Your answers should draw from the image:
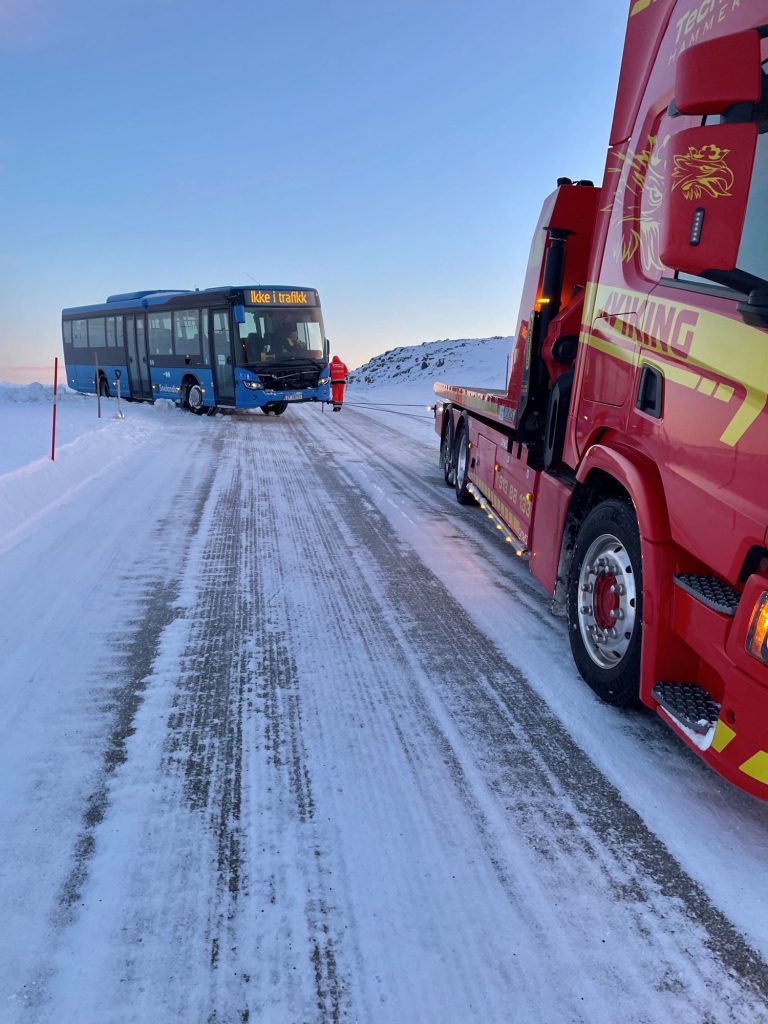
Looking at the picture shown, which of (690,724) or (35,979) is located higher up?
(690,724)

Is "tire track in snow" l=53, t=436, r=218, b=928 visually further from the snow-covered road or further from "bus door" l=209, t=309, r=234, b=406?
"bus door" l=209, t=309, r=234, b=406

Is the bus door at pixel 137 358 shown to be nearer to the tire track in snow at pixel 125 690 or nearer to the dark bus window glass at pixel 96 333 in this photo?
the dark bus window glass at pixel 96 333

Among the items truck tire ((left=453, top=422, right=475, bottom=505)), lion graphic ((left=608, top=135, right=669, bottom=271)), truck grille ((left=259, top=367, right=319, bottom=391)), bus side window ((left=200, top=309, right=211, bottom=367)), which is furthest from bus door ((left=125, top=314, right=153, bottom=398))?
lion graphic ((left=608, top=135, right=669, bottom=271))

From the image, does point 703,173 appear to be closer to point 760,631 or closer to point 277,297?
point 760,631

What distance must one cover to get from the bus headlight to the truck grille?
14.5m

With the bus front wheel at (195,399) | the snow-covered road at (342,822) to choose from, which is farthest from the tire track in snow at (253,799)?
the bus front wheel at (195,399)

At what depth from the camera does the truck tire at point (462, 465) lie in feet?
25.3

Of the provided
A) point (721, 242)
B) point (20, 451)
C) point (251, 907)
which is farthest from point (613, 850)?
point (20, 451)

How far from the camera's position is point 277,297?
1566 centimetres

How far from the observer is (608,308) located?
11.2 ft

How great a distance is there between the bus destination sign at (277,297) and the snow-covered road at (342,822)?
11793mm

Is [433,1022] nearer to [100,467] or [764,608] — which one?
[764,608]

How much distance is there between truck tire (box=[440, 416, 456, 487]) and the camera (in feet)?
28.3

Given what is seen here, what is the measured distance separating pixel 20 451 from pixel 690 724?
29.9 ft
